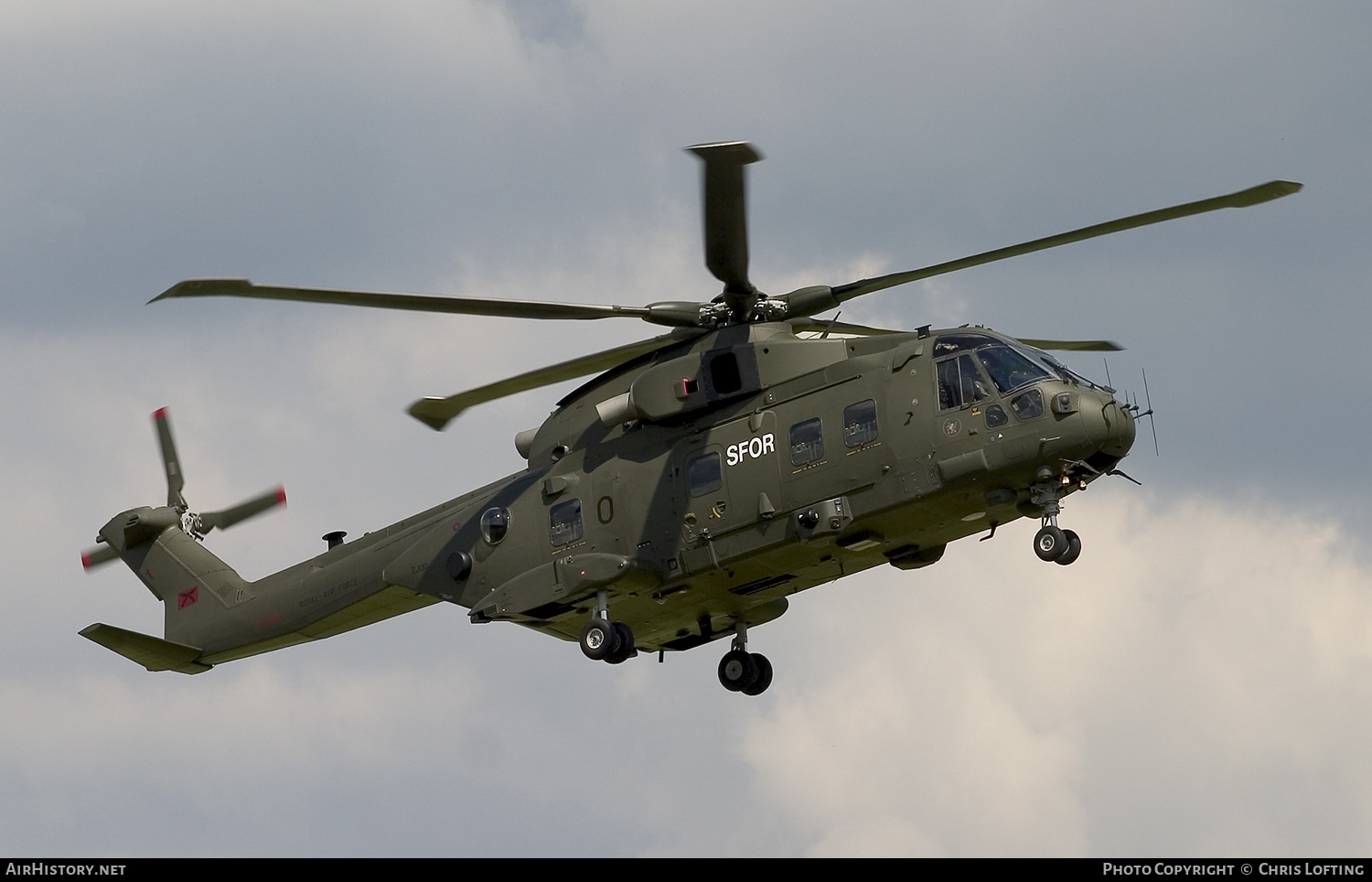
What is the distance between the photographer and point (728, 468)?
91.8ft

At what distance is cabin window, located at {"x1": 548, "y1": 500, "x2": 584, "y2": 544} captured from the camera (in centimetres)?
2938

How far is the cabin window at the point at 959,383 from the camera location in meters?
26.5

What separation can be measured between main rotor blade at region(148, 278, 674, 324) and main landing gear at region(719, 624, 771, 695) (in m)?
6.24

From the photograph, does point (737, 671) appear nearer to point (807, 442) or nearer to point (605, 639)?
point (605, 639)

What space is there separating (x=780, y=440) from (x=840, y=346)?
1792mm

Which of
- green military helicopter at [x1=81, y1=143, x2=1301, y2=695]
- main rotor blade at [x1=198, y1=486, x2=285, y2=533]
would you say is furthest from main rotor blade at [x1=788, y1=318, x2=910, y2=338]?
main rotor blade at [x1=198, y1=486, x2=285, y2=533]

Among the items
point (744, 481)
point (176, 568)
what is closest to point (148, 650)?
point (176, 568)

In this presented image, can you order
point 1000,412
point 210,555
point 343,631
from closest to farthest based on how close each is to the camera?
point 1000,412, point 343,631, point 210,555

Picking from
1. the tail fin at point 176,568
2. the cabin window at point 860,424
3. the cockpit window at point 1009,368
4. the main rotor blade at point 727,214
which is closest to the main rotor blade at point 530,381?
the main rotor blade at point 727,214

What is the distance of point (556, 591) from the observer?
2911 centimetres

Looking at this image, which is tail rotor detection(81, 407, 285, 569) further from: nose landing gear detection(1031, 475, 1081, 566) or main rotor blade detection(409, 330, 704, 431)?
nose landing gear detection(1031, 475, 1081, 566)
